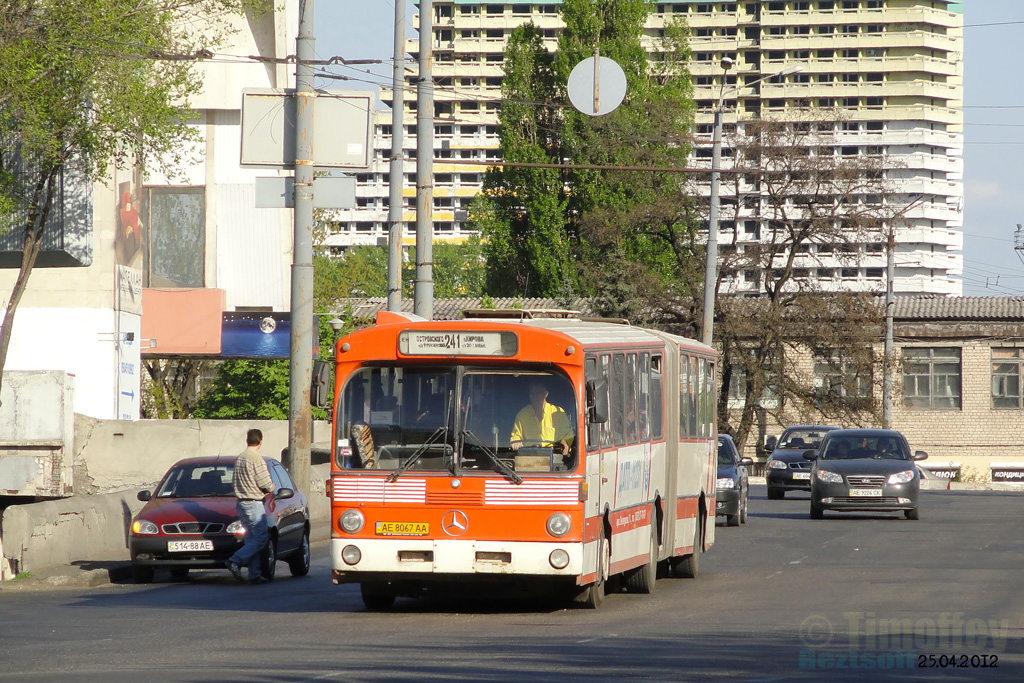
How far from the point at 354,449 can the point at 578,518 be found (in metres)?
1.98

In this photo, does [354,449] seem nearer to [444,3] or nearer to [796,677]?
[796,677]

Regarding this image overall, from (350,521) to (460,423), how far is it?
123cm

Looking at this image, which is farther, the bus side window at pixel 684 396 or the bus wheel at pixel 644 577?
the bus side window at pixel 684 396

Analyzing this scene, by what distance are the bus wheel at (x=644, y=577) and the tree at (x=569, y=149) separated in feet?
162

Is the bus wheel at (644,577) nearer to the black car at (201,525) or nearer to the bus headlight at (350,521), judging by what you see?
the bus headlight at (350,521)

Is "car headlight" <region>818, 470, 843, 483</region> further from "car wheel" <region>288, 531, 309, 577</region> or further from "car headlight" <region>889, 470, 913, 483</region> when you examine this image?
"car wheel" <region>288, 531, 309, 577</region>

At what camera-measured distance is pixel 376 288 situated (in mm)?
118500

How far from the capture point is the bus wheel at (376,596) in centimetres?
1392

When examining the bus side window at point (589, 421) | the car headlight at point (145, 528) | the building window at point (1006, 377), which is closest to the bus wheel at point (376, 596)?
the bus side window at point (589, 421)

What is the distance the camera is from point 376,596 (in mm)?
14055

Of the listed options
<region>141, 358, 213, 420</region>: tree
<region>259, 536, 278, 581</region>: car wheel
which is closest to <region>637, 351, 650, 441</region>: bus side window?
<region>259, 536, 278, 581</region>: car wheel

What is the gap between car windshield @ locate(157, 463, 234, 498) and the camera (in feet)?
60.3

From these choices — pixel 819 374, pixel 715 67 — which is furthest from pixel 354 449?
pixel 715 67

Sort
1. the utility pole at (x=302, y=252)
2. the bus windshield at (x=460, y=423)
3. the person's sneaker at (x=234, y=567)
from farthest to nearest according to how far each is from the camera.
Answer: the utility pole at (x=302, y=252) → the person's sneaker at (x=234, y=567) → the bus windshield at (x=460, y=423)
